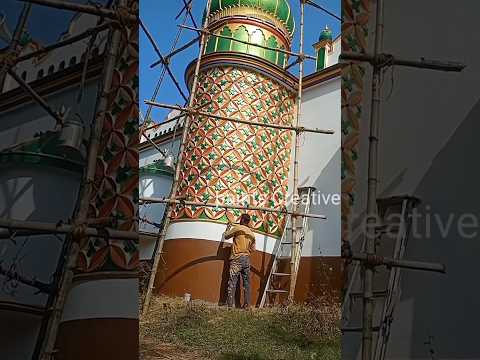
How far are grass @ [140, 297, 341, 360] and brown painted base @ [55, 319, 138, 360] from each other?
86 mm

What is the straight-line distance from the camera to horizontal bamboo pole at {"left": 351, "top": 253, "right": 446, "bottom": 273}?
0.66 m

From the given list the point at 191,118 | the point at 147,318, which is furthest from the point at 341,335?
the point at 191,118

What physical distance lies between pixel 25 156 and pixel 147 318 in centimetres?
31

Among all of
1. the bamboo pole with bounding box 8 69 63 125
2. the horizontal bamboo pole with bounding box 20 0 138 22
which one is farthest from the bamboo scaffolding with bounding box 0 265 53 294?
the horizontal bamboo pole with bounding box 20 0 138 22

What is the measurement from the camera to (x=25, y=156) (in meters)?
0.57

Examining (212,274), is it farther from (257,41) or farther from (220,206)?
(257,41)

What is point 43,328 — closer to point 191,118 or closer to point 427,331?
point 427,331

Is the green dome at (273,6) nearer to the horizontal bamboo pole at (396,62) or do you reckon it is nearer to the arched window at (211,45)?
the arched window at (211,45)

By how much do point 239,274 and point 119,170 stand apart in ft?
1.58

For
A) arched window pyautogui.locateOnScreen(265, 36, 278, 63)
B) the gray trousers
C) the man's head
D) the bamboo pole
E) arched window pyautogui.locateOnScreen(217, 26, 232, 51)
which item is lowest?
the gray trousers

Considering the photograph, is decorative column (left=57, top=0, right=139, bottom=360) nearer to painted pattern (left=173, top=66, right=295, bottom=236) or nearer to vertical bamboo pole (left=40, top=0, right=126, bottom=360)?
vertical bamboo pole (left=40, top=0, right=126, bottom=360)

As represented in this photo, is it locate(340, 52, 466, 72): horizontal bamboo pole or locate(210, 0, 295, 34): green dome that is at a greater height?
locate(210, 0, 295, 34): green dome

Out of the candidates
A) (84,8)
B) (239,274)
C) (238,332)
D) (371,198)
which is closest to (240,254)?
(239,274)

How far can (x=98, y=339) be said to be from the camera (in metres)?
0.56
